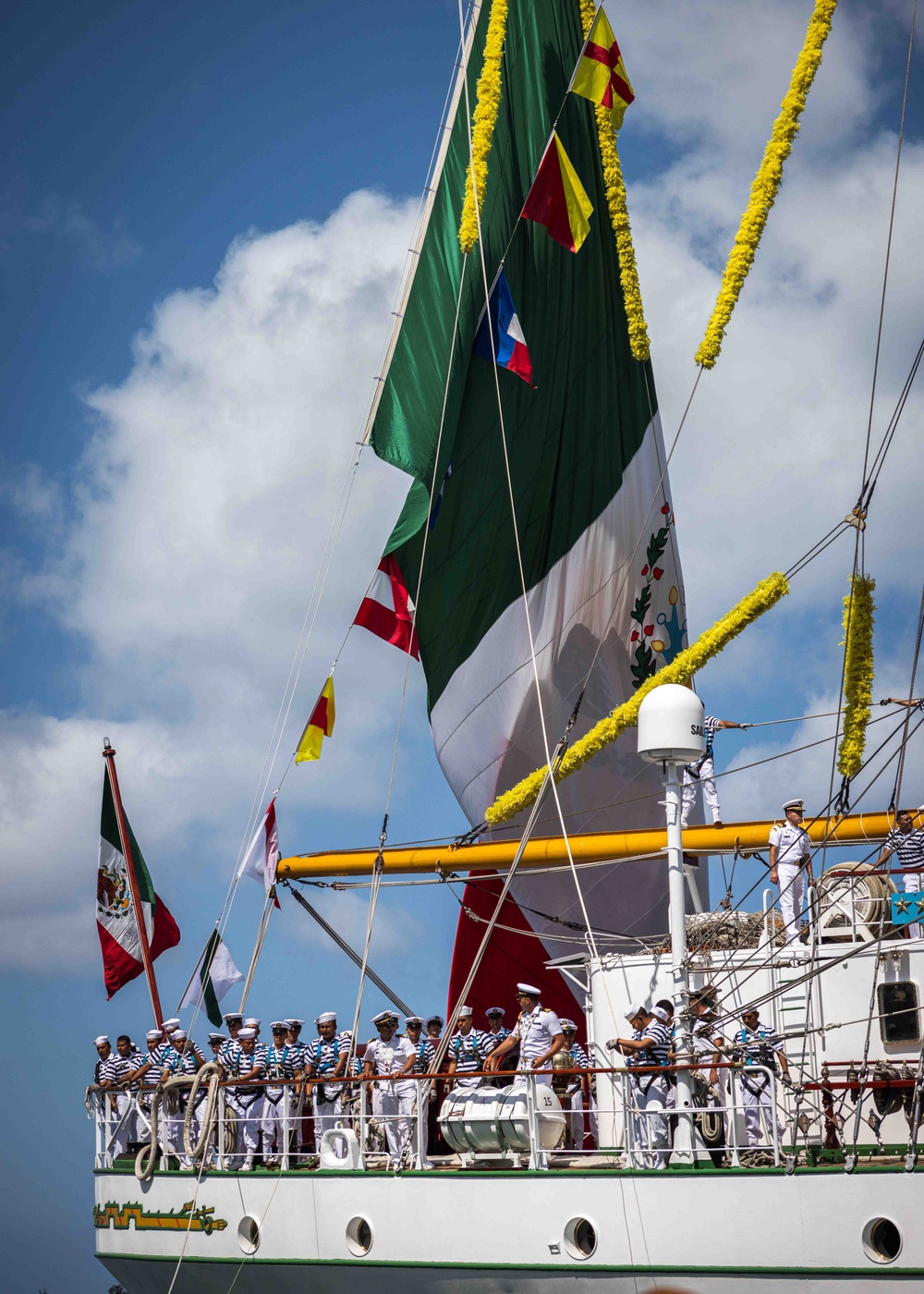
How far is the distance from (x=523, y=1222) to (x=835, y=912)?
360cm

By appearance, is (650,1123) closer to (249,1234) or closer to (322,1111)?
(322,1111)

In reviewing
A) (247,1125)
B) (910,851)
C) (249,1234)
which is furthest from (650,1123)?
(247,1125)

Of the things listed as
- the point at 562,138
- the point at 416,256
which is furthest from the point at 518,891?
the point at 562,138

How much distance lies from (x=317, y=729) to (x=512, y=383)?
15.9 feet

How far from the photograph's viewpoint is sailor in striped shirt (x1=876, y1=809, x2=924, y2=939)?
38.5 ft

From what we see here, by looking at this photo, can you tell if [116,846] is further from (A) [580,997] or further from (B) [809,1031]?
(B) [809,1031]

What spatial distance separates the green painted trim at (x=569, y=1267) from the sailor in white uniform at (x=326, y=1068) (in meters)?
1.01

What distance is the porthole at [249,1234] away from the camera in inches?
502

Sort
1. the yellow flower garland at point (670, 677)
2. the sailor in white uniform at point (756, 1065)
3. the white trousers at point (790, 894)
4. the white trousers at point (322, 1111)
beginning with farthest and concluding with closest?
the yellow flower garland at point (670, 677) < the white trousers at point (790, 894) < the white trousers at point (322, 1111) < the sailor in white uniform at point (756, 1065)

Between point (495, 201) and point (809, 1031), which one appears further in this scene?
point (495, 201)

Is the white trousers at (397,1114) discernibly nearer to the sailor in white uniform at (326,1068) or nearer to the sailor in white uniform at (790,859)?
the sailor in white uniform at (326,1068)

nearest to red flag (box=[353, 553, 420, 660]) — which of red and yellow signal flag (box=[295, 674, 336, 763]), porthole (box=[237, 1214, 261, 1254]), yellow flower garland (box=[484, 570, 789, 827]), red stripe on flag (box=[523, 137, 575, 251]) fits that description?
red and yellow signal flag (box=[295, 674, 336, 763])

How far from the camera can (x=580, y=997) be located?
1686 centimetres

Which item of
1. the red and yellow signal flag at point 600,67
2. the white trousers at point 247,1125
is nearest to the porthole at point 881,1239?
the white trousers at point 247,1125
